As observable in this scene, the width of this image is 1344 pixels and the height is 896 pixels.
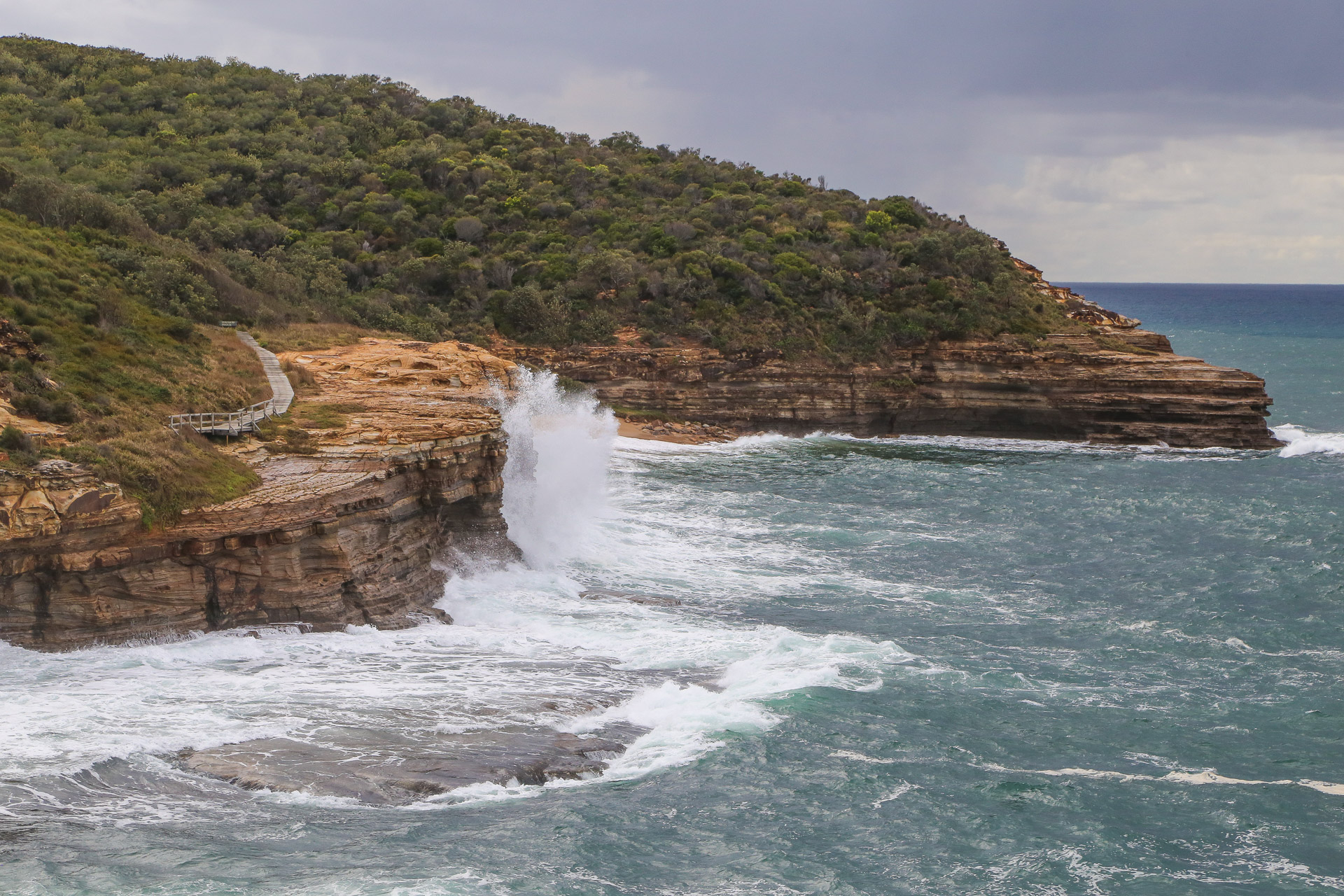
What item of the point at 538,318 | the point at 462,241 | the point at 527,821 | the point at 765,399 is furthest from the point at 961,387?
the point at 527,821

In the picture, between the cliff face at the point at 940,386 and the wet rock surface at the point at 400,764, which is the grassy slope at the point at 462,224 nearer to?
the cliff face at the point at 940,386

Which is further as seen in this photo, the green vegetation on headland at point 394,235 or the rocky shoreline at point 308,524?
the green vegetation on headland at point 394,235

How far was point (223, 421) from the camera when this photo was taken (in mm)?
24984

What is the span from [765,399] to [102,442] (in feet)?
121

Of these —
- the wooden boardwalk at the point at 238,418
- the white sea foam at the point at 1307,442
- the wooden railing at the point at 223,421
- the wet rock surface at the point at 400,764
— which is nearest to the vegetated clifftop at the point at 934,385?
the white sea foam at the point at 1307,442

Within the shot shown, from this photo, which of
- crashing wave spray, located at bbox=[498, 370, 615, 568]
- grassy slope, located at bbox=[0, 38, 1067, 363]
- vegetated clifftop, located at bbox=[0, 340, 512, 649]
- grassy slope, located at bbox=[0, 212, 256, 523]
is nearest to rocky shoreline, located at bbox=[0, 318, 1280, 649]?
vegetated clifftop, located at bbox=[0, 340, 512, 649]

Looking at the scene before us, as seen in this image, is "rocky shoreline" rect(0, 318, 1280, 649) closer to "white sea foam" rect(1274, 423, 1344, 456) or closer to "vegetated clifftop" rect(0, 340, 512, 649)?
"vegetated clifftop" rect(0, 340, 512, 649)

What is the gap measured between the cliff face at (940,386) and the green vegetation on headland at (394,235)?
6.25ft

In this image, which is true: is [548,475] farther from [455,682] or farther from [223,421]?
[455,682]

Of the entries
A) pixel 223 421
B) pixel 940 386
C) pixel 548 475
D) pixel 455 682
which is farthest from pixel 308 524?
pixel 940 386

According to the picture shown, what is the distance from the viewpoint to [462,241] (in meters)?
64.4

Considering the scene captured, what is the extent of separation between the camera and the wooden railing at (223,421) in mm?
23578

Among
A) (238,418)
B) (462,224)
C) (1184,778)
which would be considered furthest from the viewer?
(462,224)

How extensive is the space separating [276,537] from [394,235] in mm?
46777
